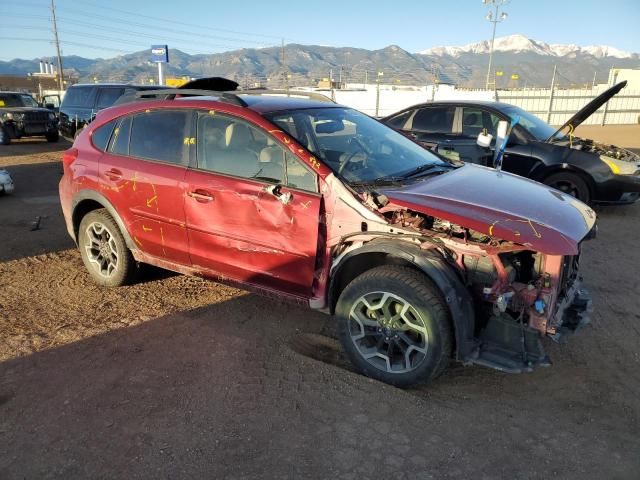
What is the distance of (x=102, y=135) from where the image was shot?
4562 millimetres

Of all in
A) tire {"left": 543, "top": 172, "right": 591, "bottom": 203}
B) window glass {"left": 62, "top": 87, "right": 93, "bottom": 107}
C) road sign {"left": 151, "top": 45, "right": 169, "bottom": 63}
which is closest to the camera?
tire {"left": 543, "top": 172, "right": 591, "bottom": 203}

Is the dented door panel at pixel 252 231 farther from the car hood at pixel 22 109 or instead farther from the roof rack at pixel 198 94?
the car hood at pixel 22 109

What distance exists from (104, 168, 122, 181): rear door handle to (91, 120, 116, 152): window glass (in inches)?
11.5

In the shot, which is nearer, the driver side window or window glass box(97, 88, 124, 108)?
the driver side window

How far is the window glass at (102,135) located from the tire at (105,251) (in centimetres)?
59

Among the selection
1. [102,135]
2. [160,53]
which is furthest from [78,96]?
[160,53]

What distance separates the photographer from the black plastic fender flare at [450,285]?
2887 millimetres

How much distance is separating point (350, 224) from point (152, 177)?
1827 millimetres

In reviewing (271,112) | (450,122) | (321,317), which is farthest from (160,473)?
(450,122)

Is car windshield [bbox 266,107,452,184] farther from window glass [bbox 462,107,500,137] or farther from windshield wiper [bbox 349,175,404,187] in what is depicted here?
window glass [bbox 462,107,500,137]

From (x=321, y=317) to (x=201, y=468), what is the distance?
6.12 ft

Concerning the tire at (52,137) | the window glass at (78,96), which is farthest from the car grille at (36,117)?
the window glass at (78,96)

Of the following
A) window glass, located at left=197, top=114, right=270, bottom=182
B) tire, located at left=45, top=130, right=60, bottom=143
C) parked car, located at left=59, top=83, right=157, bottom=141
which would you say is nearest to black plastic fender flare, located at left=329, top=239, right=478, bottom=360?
window glass, located at left=197, top=114, right=270, bottom=182

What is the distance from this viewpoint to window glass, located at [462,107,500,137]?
7.81 metres
